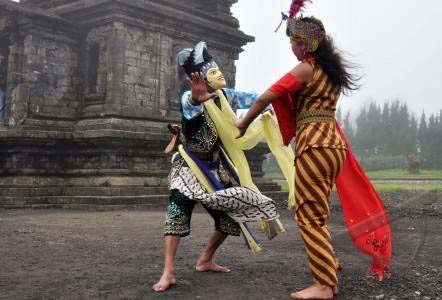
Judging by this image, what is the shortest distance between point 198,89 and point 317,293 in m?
1.76

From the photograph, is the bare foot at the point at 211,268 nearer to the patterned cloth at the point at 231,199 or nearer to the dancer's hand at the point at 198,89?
the patterned cloth at the point at 231,199

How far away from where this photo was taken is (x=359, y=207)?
3660 mm

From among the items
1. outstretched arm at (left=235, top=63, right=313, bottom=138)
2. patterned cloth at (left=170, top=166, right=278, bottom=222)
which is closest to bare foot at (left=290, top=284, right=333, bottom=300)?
patterned cloth at (left=170, top=166, right=278, bottom=222)

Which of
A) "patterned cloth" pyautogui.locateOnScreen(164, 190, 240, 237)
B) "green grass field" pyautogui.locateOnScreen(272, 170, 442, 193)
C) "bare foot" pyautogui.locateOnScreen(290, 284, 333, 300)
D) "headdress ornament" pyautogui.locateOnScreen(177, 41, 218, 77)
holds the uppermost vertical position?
"headdress ornament" pyautogui.locateOnScreen(177, 41, 218, 77)

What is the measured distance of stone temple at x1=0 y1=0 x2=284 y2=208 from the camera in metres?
11.4

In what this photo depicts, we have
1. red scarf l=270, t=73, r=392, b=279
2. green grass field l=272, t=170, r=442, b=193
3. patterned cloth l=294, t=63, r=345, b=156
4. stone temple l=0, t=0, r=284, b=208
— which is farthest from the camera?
green grass field l=272, t=170, r=442, b=193

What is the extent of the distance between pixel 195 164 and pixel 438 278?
6.84 ft

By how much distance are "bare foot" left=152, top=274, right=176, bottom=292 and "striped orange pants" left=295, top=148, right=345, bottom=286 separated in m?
1.02

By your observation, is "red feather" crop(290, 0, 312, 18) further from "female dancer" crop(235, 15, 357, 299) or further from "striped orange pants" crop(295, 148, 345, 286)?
"striped orange pants" crop(295, 148, 345, 286)

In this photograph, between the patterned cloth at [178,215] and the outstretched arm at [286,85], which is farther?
the patterned cloth at [178,215]

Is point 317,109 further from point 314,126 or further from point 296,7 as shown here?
point 296,7

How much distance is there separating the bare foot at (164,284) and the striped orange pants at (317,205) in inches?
40.1

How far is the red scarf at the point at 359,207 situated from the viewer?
11.9ft

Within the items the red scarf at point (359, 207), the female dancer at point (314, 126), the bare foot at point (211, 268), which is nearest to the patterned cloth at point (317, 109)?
the female dancer at point (314, 126)
